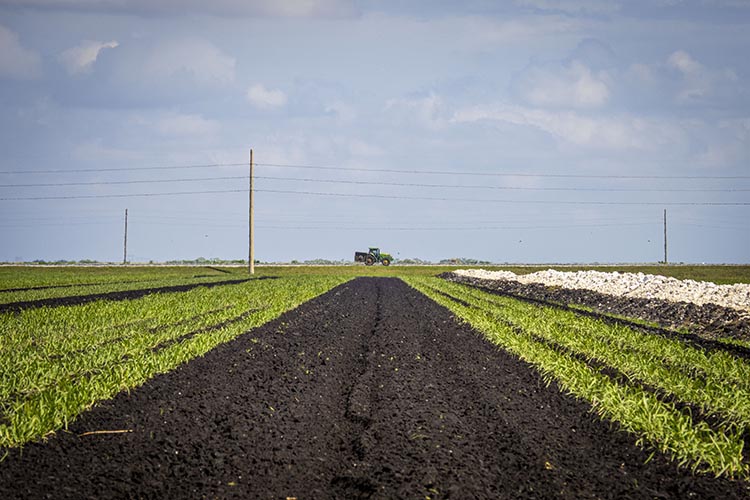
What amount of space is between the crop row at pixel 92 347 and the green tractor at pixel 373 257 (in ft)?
162

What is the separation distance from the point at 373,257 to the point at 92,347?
60.4 metres

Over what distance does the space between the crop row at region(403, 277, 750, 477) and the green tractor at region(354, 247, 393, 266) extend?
55.7 m

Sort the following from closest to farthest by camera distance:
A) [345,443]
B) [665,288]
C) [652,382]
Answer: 1. [345,443]
2. [652,382]
3. [665,288]

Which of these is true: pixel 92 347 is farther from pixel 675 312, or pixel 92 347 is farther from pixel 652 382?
pixel 675 312

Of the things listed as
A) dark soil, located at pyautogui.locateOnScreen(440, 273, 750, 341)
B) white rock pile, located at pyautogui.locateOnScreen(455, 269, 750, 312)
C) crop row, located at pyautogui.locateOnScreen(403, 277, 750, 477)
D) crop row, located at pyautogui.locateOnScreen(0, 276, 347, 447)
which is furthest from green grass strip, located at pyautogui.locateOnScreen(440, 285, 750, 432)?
white rock pile, located at pyautogui.locateOnScreen(455, 269, 750, 312)

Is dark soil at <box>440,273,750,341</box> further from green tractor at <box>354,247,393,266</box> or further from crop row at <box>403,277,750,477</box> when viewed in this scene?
green tractor at <box>354,247,393,266</box>

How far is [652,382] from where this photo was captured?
9164mm

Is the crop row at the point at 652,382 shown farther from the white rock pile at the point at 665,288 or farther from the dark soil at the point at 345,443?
the white rock pile at the point at 665,288

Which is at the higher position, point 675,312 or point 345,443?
point 675,312

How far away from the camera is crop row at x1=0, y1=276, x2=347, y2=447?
24.1 feet

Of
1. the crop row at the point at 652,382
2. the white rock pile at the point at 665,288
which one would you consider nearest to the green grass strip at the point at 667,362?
the crop row at the point at 652,382

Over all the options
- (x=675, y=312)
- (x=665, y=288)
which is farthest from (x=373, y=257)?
(x=675, y=312)

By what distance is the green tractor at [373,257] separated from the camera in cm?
7162

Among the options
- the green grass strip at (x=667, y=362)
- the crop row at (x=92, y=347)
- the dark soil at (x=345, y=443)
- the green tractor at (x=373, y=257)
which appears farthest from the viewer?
A: the green tractor at (x=373, y=257)
